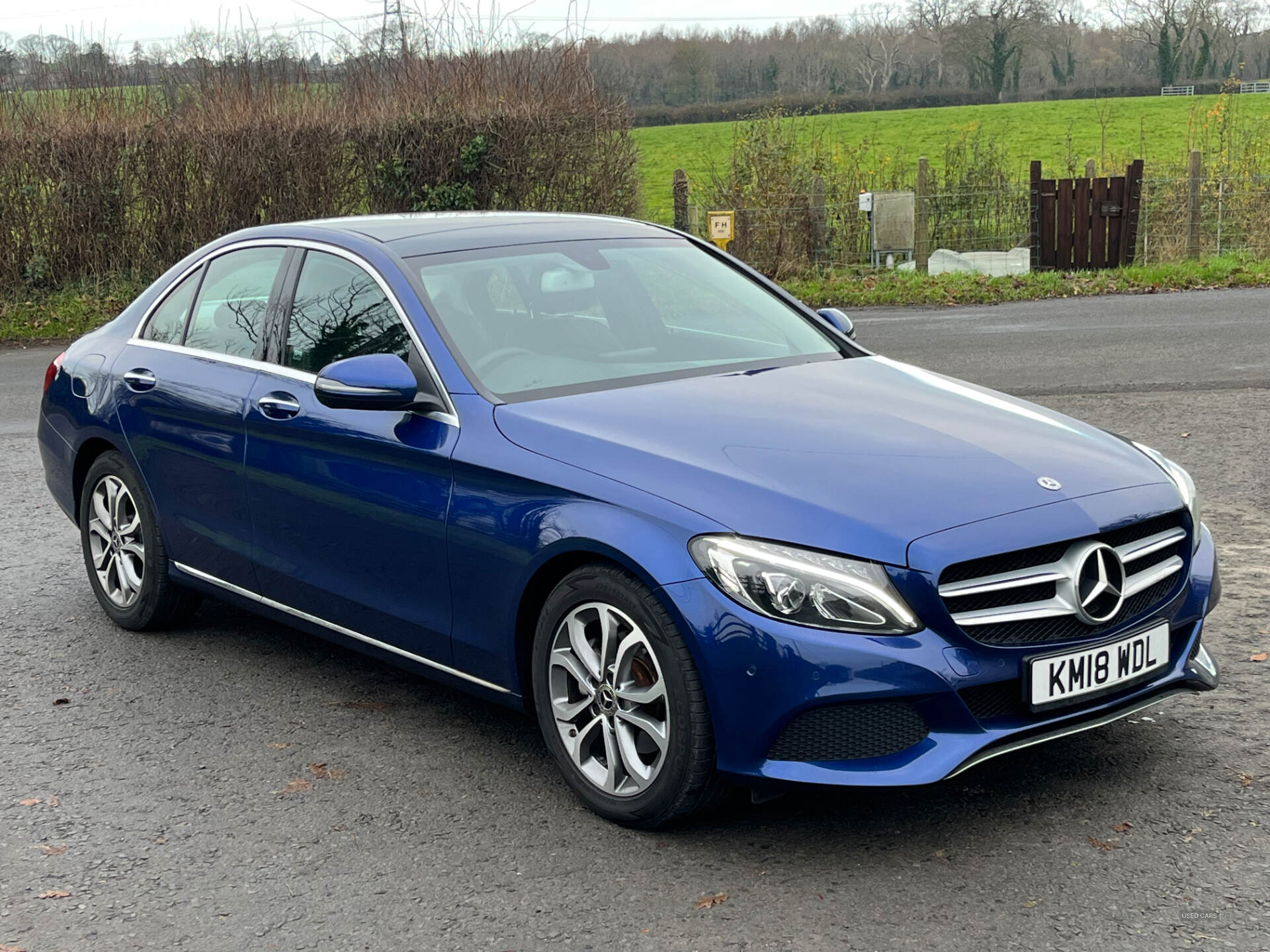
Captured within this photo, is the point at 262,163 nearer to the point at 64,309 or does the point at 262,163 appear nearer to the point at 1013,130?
the point at 64,309

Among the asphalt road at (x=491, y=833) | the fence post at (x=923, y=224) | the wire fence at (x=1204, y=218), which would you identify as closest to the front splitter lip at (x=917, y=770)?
the asphalt road at (x=491, y=833)

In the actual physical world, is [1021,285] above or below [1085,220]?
below

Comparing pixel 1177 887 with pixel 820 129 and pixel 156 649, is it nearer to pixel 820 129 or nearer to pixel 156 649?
pixel 156 649

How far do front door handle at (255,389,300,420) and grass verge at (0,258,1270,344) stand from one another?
13574mm

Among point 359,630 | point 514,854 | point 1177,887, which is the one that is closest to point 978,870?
point 1177,887

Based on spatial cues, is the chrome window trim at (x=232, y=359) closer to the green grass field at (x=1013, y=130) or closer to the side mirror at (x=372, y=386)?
the side mirror at (x=372, y=386)

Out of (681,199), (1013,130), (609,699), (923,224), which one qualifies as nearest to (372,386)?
(609,699)

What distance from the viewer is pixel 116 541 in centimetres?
600

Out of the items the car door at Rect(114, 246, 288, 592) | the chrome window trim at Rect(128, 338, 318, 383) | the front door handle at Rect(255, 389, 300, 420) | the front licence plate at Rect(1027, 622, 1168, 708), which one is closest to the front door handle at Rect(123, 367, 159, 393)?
the car door at Rect(114, 246, 288, 592)

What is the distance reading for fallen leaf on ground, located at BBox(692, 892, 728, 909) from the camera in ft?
11.3

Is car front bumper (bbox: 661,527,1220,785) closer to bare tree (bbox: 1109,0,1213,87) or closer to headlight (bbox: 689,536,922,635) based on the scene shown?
headlight (bbox: 689,536,922,635)

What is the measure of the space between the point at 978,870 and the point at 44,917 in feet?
7.62

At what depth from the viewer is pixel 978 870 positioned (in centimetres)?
355

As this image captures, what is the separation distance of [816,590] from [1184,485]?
1.40 metres
